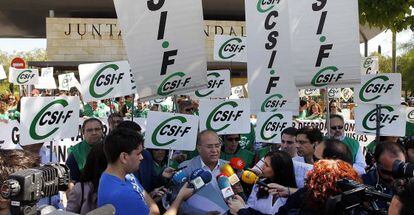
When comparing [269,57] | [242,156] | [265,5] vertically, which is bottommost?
[242,156]

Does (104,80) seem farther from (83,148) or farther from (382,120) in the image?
(382,120)

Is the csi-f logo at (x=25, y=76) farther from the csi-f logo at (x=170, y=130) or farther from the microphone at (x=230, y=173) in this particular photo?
the microphone at (x=230, y=173)

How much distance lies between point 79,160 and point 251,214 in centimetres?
238

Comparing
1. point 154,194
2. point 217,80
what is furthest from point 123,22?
point 217,80

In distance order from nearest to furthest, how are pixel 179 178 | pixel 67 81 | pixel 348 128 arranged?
pixel 179 178
pixel 348 128
pixel 67 81

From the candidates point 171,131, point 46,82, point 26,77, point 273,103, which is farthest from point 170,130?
point 46,82

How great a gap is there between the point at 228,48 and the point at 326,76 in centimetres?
562

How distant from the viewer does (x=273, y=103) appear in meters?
7.69

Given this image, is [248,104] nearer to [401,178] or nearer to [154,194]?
[154,194]

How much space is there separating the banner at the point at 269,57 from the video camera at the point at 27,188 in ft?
17.4

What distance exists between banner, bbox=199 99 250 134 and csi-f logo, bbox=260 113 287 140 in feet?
1.15

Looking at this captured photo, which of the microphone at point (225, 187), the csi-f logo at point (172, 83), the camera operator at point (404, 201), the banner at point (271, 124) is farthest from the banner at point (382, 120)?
the camera operator at point (404, 201)

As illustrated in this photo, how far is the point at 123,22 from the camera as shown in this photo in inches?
233

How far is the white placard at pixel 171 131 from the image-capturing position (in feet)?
20.1
